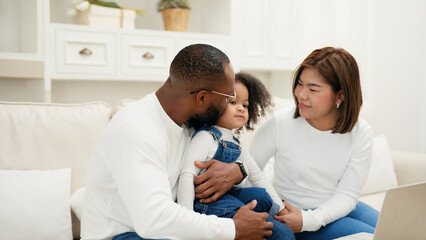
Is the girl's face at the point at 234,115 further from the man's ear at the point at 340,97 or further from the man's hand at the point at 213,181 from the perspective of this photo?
the man's ear at the point at 340,97

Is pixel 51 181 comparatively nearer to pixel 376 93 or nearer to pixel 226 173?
pixel 226 173

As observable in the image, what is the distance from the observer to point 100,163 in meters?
1.15

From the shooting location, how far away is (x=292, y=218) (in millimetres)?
1431

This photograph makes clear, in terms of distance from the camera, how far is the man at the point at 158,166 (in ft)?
3.38

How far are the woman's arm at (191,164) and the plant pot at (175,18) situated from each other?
1.38 meters

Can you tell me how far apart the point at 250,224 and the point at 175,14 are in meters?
1.72

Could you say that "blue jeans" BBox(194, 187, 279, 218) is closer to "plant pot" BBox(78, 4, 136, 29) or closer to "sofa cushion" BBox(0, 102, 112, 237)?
"sofa cushion" BBox(0, 102, 112, 237)

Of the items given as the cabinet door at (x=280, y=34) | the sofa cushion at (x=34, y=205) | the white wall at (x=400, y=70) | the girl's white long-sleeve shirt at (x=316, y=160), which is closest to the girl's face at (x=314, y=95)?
the girl's white long-sleeve shirt at (x=316, y=160)

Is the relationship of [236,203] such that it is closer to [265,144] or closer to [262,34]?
[265,144]

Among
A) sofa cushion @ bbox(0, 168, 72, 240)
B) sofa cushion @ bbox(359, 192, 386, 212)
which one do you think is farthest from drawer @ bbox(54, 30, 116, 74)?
sofa cushion @ bbox(359, 192, 386, 212)

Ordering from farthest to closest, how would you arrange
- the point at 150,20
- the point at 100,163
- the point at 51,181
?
1. the point at 150,20
2. the point at 51,181
3. the point at 100,163

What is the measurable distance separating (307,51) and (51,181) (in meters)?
2.16

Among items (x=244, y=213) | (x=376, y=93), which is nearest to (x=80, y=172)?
(x=244, y=213)

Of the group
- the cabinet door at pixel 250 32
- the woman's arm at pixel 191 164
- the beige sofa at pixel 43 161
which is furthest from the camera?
the cabinet door at pixel 250 32
